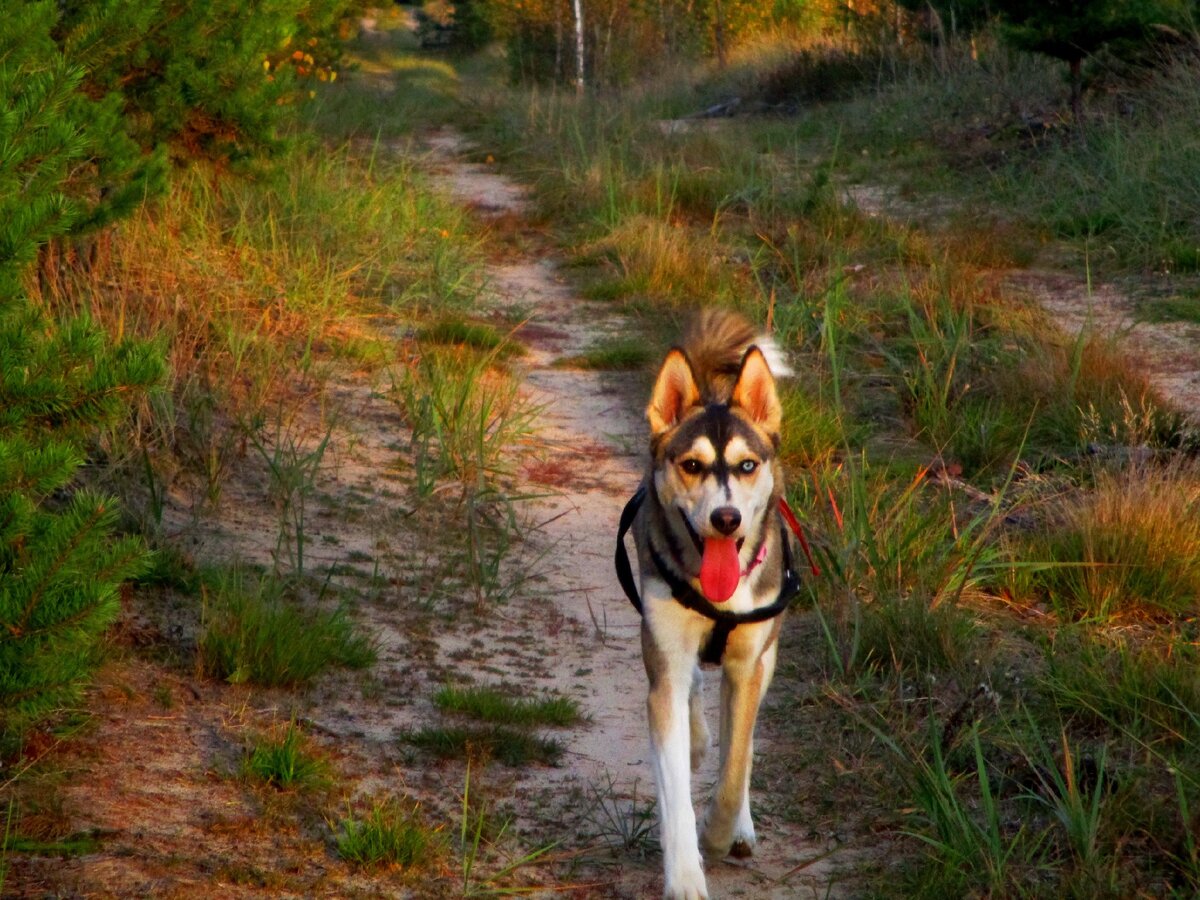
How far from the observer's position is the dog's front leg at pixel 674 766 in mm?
3748

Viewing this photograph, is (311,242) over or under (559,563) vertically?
over

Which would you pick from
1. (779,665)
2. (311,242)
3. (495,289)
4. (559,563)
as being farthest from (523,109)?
(779,665)

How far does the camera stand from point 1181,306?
10117 millimetres

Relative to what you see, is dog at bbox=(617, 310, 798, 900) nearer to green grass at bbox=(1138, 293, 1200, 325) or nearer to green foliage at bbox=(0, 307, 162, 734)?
green foliage at bbox=(0, 307, 162, 734)

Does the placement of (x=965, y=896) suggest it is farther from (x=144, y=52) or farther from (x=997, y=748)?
(x=144, y=52)

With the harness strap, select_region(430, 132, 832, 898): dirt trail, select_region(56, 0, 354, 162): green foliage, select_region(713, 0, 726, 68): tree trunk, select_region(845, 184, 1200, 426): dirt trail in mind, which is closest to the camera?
select_region(430, 132, 832, 898): dirt trail

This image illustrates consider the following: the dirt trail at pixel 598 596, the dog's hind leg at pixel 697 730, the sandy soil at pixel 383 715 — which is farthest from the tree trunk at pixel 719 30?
the dog's hind leg at pixel 697 730

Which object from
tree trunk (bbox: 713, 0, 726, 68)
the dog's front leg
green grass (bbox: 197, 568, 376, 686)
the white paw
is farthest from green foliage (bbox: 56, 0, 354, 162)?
tree trunk (bbox: 713, 0, 726, 68)

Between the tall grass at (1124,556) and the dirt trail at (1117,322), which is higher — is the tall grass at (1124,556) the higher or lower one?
the higher one

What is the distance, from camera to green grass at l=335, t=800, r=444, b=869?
3.95 meters

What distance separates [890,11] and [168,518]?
17553mm

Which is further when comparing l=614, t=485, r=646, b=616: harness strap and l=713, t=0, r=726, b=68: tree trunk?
l=713, t=0, r=726, b=68: tree trunk

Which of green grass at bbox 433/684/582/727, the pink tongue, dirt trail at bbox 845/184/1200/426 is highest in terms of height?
the pink tongue

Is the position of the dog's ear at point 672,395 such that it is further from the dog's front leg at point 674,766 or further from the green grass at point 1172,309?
the green grass at point 1172,309
